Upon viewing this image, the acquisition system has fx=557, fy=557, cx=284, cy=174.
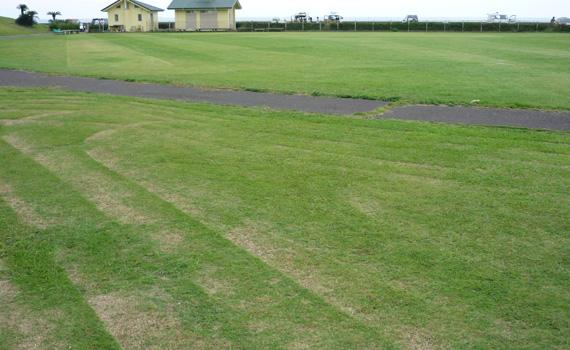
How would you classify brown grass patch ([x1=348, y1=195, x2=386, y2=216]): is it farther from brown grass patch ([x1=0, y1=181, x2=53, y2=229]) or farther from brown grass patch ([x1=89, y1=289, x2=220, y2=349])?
brown grass patch ([x1=0, y1=181, x2=53, y2=229])

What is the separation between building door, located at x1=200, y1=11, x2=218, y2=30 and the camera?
7281cm

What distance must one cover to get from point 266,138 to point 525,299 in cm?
594

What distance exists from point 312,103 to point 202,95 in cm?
326

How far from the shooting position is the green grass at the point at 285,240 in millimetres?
4160

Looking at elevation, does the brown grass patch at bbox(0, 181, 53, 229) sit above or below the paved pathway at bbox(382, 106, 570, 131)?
below

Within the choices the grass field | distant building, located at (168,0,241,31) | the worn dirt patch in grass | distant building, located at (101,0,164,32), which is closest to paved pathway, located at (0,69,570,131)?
the grass field

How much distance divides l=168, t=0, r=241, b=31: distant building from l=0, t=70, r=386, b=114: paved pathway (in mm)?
55456

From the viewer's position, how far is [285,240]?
18.3ft

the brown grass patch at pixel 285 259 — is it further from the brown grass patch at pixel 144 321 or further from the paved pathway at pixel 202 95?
the paved pathway at pixel 202 95

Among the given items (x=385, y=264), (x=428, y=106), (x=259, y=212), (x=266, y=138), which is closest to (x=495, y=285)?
(x=385, y=264)

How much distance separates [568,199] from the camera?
6.75m

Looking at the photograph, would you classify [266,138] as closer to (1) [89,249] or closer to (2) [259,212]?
(2) [259,212]

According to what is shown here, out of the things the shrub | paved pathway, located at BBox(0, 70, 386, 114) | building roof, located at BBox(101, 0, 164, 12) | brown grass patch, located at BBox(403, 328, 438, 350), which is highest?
building roof, located at BBox(101, 0, 164, 12)

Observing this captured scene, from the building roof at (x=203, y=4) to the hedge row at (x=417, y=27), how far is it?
11.4ft
